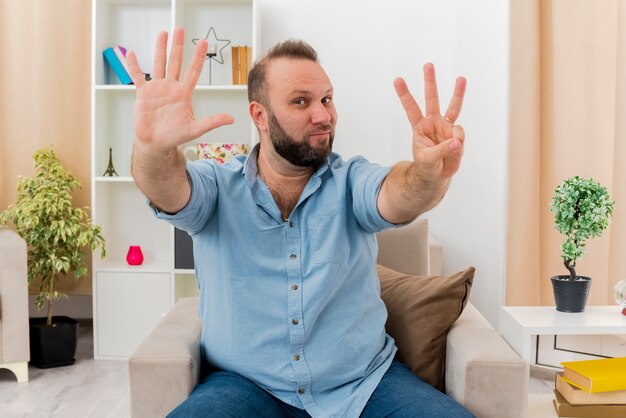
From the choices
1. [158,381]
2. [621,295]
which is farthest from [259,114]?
[621,295]

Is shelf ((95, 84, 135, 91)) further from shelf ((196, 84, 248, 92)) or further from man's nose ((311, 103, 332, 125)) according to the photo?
man's nose ((311, 103, 332, 125))

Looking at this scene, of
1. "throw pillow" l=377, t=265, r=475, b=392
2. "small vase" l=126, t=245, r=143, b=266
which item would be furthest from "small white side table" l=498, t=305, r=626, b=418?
"small vase" l=126, t=245, r=143, b=266

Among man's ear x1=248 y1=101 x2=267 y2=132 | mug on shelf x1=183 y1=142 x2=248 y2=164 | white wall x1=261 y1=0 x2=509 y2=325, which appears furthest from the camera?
mug on shelf x1=183 y1=142 x2=248 y2=164

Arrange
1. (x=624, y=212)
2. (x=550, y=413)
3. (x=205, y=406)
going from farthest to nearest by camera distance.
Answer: (x=624, y=212), (x=550, y=413), (x=205, y=406)

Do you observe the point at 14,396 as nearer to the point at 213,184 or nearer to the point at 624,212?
the point at 213,184

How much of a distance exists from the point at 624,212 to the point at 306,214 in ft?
4.99

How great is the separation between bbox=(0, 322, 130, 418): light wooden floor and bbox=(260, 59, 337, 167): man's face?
57.1 inches

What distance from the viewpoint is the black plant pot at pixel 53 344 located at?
3.42m

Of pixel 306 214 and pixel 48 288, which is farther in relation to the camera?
pixel 48 288

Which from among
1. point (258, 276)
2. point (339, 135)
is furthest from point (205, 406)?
point (339, 135)

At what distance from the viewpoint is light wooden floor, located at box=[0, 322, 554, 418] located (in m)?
2.90

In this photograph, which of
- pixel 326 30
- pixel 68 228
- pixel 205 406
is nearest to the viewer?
pixel 205 406

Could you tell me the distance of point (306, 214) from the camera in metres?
1.90

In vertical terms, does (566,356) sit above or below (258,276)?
below
